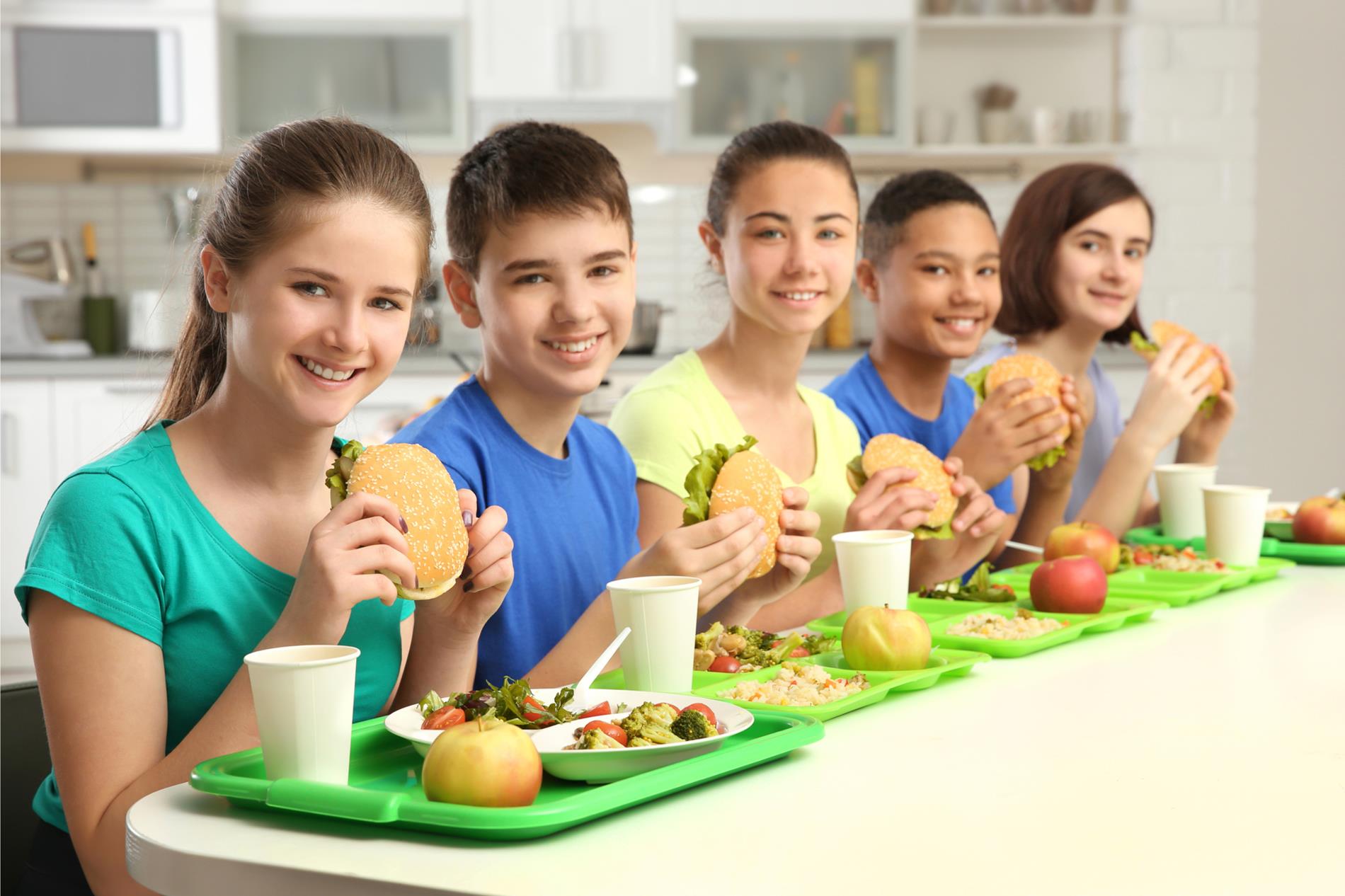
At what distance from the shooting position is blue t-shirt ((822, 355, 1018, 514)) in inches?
96.0

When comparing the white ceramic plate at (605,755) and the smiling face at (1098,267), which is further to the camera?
the smiling face at (1098,267)

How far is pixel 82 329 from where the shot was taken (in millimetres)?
5117

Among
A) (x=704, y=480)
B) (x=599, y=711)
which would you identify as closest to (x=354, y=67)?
(x=704, y=480)

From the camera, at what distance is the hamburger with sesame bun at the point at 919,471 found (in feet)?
6.09

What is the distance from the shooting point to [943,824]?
948 millimetres

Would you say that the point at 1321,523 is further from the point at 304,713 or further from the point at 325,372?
the point at 304,713

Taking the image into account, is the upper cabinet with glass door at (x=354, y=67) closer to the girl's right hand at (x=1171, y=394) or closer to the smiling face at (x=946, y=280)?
the smiling face at (x=946, y=280)

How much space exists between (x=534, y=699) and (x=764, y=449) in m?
1.07

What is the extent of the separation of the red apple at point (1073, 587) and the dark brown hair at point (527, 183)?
2.32 feet

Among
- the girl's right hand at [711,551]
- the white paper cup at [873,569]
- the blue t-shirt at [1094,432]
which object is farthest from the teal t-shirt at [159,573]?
the blue t-shirt at [1094,432]

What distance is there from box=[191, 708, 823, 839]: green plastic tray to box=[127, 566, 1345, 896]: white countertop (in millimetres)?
15

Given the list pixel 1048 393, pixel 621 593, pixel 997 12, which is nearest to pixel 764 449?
pixel 1048 393

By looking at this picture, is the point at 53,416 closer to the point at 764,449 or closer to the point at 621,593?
the point at 764,449

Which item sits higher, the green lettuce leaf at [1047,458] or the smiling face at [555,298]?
the smiling face at [555,298]
